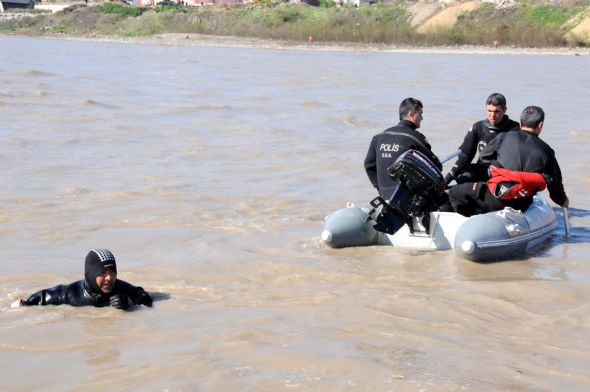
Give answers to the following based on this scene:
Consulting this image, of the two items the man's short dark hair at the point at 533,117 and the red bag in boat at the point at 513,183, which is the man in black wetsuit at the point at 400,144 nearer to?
the red bag in boat at the point at 513,183

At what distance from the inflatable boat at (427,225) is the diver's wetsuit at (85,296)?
221 centimetres

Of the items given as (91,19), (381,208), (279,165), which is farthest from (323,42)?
(381,208)

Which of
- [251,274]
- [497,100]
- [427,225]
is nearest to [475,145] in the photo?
[497,100]

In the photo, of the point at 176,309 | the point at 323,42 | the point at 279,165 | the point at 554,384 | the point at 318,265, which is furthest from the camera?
the point at 323,42

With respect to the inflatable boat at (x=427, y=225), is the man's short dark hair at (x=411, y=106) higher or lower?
higher

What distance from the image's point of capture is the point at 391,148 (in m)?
8.10

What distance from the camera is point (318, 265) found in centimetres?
797

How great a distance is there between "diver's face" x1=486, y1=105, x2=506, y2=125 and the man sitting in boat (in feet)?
1.72

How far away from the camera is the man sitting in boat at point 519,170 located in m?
8.09

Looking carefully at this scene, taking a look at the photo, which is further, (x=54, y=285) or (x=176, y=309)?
(x=54, y=285)

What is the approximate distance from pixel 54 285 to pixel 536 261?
388 centimetres

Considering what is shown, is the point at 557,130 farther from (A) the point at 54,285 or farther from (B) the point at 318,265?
(A) the point at 54,285

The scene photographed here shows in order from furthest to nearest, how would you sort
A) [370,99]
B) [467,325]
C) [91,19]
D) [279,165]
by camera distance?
[91,19], [370,99], [279,165], [467,325]

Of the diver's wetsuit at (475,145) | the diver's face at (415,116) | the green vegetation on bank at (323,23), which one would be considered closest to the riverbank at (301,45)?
the green vegetation on bank at (323,23)
